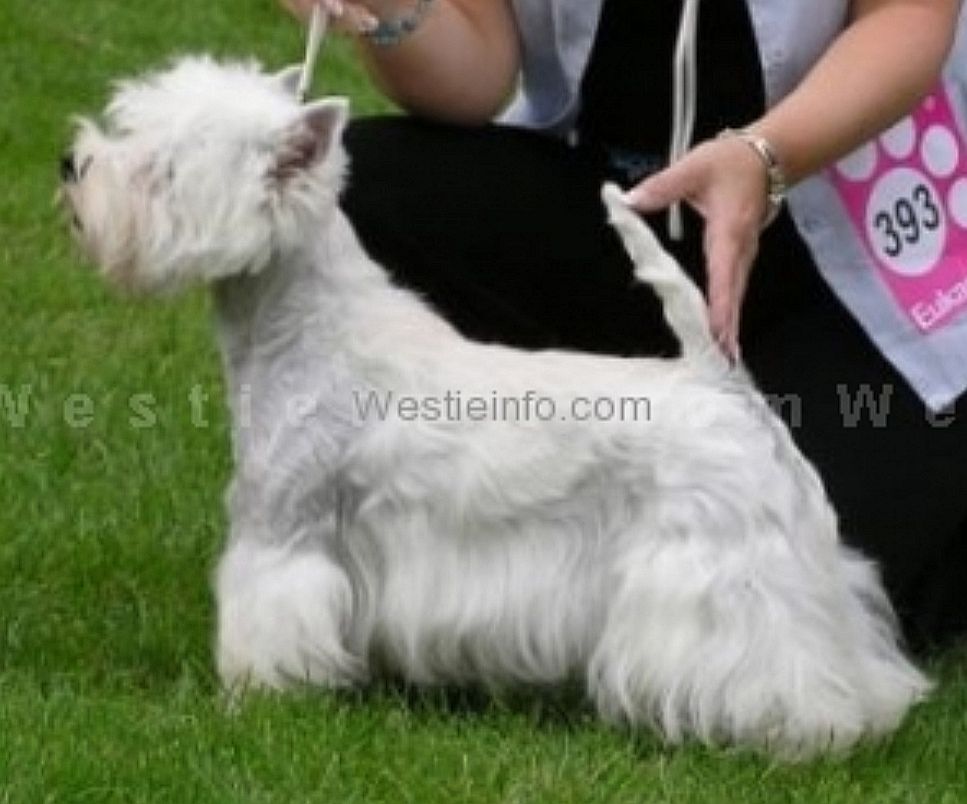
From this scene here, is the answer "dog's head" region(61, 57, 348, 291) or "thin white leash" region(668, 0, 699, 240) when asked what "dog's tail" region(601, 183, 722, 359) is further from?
"dog's head" region(61, 57, 348, 291)

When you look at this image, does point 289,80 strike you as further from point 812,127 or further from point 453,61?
point 812,127

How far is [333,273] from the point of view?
2963 mm

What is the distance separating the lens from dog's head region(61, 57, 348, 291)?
285cm

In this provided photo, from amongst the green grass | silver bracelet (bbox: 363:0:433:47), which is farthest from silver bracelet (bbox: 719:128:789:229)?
the green grass

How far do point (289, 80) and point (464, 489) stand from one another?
496mm

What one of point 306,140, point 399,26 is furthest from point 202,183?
point 399,26

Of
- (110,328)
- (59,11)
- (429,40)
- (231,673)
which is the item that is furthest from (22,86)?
(231,673)

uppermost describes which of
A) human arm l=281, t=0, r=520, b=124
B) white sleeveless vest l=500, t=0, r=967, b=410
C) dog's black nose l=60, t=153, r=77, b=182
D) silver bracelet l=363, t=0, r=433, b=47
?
silver bracelet l=363, t=0, r=433, b=47

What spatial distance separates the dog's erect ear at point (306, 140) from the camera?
2.85 meters

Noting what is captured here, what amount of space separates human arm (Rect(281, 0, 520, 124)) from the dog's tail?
1.61 ft

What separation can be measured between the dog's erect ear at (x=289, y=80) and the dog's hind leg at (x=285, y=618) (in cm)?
48

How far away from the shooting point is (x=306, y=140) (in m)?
2.86

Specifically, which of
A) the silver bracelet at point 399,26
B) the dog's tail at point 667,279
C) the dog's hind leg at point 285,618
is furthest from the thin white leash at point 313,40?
the dog's hind leg at point 285,618

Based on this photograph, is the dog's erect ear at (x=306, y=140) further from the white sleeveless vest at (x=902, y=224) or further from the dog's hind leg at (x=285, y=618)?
the white sleeveless vest at (x=902, y=224)
